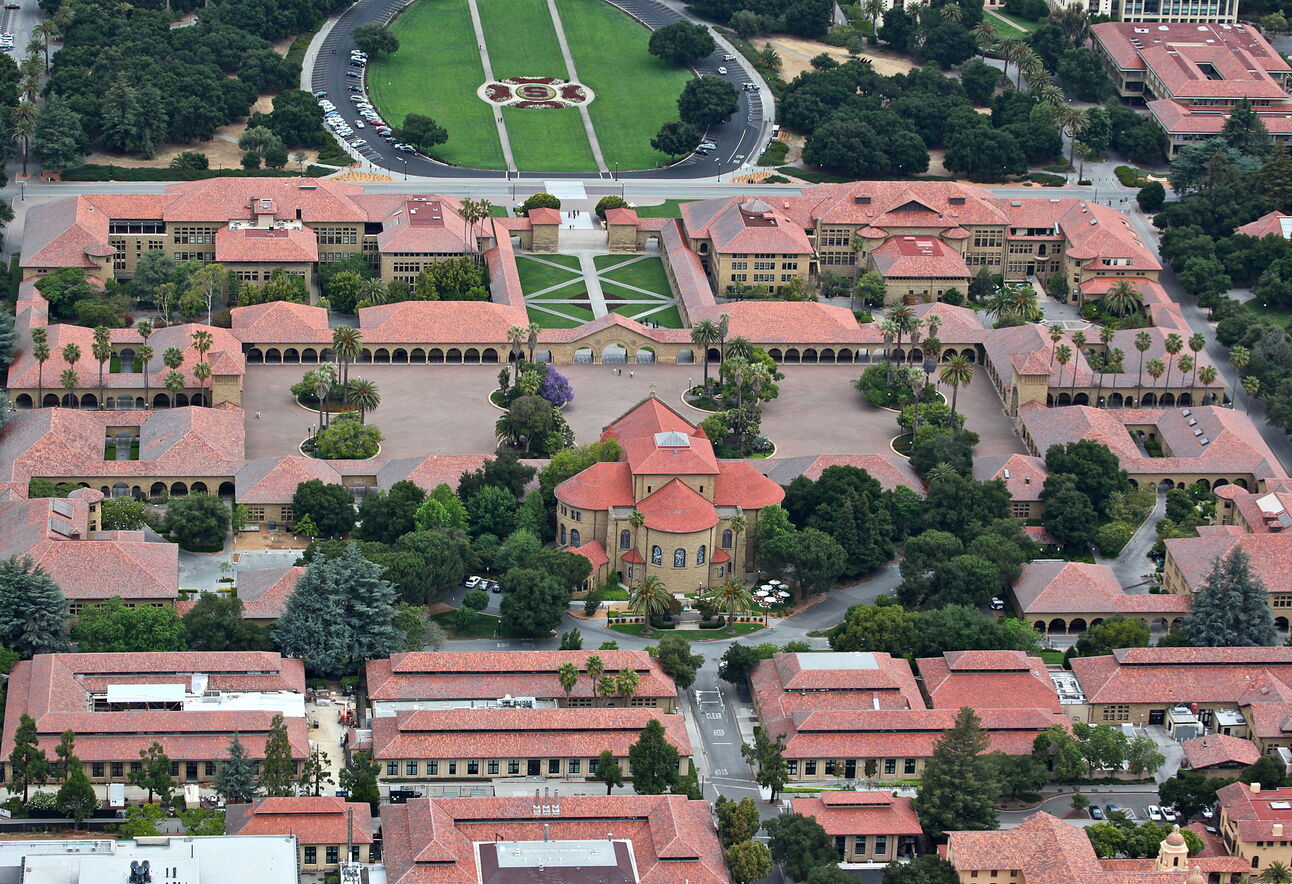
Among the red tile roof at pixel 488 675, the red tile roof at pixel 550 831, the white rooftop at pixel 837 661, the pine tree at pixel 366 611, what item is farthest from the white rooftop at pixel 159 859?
the white rooftop at pixel 837 661

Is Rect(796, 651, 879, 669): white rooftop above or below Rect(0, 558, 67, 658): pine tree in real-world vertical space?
below

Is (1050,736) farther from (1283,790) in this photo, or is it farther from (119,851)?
(119,851)

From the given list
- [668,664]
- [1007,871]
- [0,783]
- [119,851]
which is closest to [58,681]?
[0,783]

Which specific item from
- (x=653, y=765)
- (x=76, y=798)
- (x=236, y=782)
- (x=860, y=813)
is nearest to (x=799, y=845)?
(x=860, y=813)

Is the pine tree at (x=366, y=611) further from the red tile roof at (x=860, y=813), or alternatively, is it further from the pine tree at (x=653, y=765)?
the red tile roof at (x=860, y=813)

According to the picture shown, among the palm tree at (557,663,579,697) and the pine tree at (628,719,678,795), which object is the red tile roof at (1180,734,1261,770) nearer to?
the pine tree at (628,719,678,795)

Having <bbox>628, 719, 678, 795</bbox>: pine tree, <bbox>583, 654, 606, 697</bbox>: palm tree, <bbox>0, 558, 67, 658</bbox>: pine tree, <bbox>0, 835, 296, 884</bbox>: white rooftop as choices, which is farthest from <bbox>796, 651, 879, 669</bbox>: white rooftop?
<bbox>0, 558, 67, 658</bbox>: pine tree
